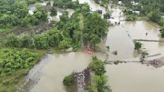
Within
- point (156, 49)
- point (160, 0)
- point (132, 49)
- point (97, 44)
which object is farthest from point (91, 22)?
point (160, 0)

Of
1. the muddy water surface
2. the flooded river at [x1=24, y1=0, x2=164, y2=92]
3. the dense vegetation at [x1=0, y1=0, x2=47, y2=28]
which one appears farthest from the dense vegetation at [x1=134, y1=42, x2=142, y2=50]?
the dense vegetation at [x1=0, y1=0, x2=47, y2=28]

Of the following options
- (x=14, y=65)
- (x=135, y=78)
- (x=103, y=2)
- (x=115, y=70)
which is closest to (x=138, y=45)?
(x=115, y=70)

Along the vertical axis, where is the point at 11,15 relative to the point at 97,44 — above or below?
above

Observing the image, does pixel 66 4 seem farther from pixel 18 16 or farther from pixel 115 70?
pixel 115 70

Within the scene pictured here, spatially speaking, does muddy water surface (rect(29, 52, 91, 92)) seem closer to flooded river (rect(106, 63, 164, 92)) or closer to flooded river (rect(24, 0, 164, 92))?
flooded river (rect(24, 0, 164, 92))

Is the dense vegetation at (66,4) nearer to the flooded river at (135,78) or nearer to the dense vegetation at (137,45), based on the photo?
the dense vegetation at (137,45)

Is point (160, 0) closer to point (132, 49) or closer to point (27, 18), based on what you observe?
point (132, 49)
